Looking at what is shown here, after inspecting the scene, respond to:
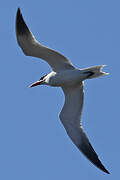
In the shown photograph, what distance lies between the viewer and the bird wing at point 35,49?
52.0ft

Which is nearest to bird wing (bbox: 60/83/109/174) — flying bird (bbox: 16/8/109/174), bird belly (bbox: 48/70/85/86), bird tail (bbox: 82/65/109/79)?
flying bird (bbox: 16/8/109/174)

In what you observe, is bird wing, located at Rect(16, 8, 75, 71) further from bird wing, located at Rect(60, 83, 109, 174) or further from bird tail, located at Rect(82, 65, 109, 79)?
bird wing, located at Rect(60, 83, 109, 174)

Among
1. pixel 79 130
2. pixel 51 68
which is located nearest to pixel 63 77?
pixel 51 68

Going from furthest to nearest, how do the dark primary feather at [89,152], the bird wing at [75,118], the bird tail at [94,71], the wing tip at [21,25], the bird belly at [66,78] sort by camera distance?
the bird wing at [75,118] < the dark primary feather at [89,152] < the bird belly at [66,78] < the wing tip at [21,25] < the bird tail at [94,71]

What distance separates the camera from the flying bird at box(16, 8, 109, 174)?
15.9 m

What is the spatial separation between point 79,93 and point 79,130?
3.44 ft

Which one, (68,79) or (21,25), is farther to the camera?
(68,79)

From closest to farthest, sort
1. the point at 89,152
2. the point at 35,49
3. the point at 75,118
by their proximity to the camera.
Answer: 1. the point at 35,49
2. the point at 89,152
3. the point at 75,118

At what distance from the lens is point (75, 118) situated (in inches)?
671

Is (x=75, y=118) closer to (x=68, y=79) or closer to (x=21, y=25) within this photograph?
(x=68, y=79)

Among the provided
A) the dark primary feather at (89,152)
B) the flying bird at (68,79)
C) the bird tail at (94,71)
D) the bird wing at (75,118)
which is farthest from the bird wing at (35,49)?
the dark primary feather at (89,152)

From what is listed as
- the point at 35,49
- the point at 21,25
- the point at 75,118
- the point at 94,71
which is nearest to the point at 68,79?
the point at 94,71

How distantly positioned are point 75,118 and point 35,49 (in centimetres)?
240

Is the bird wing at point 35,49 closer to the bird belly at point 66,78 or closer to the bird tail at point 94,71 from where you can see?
the bird belly at point 66,78
